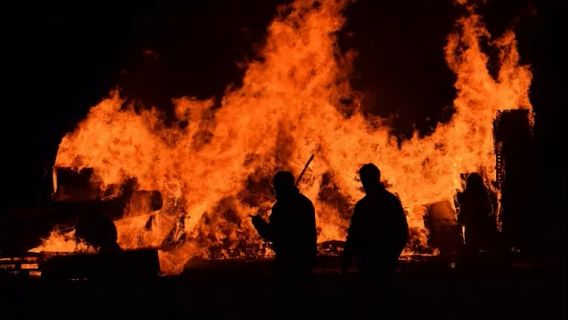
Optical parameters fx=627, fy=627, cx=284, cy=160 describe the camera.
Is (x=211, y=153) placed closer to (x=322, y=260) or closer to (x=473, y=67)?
(x=322, y=260)

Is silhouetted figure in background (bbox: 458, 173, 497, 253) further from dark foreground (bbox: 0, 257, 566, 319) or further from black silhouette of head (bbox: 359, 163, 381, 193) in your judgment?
dark foreground (bbox: 0, 257, 566, 319)

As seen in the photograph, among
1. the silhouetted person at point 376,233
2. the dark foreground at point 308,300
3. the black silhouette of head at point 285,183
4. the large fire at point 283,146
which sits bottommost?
the dark foreground at point 308,300

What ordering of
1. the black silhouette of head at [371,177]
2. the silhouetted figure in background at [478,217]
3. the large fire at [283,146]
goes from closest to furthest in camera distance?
1. the black silhouette of head at [371,177]
2. the silhouetted figure in background at [478,217]
3. the large fire at [283,146]

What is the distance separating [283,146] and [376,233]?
532 cm

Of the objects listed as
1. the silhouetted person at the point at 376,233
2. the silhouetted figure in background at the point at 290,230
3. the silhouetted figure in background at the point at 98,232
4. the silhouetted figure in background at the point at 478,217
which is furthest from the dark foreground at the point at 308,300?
the silhouetted figure in background at the point at 478,217

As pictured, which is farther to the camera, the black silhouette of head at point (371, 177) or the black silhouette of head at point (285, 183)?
the black silhouette of head at point (371, 177)

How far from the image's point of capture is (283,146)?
10086 mm

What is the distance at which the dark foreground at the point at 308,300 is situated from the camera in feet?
11.8

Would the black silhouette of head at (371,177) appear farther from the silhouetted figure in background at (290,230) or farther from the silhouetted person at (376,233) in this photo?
the silhouetted figure in background at (290,230)

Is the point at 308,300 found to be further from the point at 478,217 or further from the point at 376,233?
the point at 478,217

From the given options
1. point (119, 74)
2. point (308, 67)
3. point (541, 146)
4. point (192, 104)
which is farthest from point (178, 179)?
point (541, 146)

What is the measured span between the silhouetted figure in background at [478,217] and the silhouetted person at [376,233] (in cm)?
310

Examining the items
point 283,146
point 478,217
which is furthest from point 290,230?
point 283,146

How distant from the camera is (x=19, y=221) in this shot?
812 centimetres
